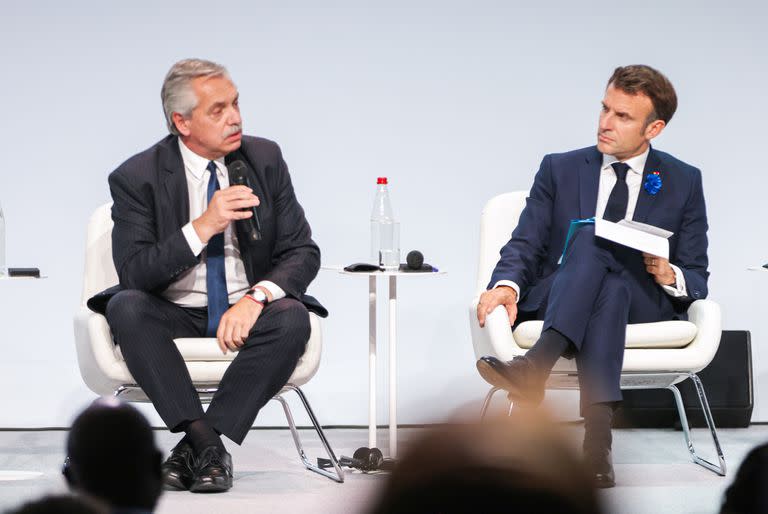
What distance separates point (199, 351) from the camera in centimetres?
314

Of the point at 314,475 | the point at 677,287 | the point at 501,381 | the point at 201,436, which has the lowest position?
the point at 314,475

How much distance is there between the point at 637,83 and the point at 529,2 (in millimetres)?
1288

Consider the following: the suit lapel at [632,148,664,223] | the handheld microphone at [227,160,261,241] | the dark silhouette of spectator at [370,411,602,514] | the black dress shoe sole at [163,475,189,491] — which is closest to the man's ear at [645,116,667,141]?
the suit lapel at [632,148,664,223]

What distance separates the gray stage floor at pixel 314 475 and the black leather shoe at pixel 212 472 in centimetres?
3

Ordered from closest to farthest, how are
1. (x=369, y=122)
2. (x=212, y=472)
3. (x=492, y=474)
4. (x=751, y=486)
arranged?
(x=492, y=474) < (x=751, y=486) < (x=212, y=472) < (x=369, y=122)

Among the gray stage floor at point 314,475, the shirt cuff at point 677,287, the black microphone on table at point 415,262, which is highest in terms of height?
the black microphone on table at point 415,262

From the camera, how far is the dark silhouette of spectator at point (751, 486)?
0.73m

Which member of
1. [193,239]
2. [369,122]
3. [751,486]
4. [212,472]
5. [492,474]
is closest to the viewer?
[492,474]

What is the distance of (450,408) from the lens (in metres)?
0.58

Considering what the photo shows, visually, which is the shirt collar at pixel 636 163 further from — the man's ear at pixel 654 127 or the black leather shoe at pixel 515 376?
the black leather shoe at pixel 515 376

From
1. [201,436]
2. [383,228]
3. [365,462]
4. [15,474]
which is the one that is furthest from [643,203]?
[15,474]

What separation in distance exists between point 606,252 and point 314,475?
110 cm

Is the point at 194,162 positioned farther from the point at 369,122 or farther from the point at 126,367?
the point at 369,122

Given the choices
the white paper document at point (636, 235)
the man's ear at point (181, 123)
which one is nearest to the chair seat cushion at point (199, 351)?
the man's ear at point (181, 123)
